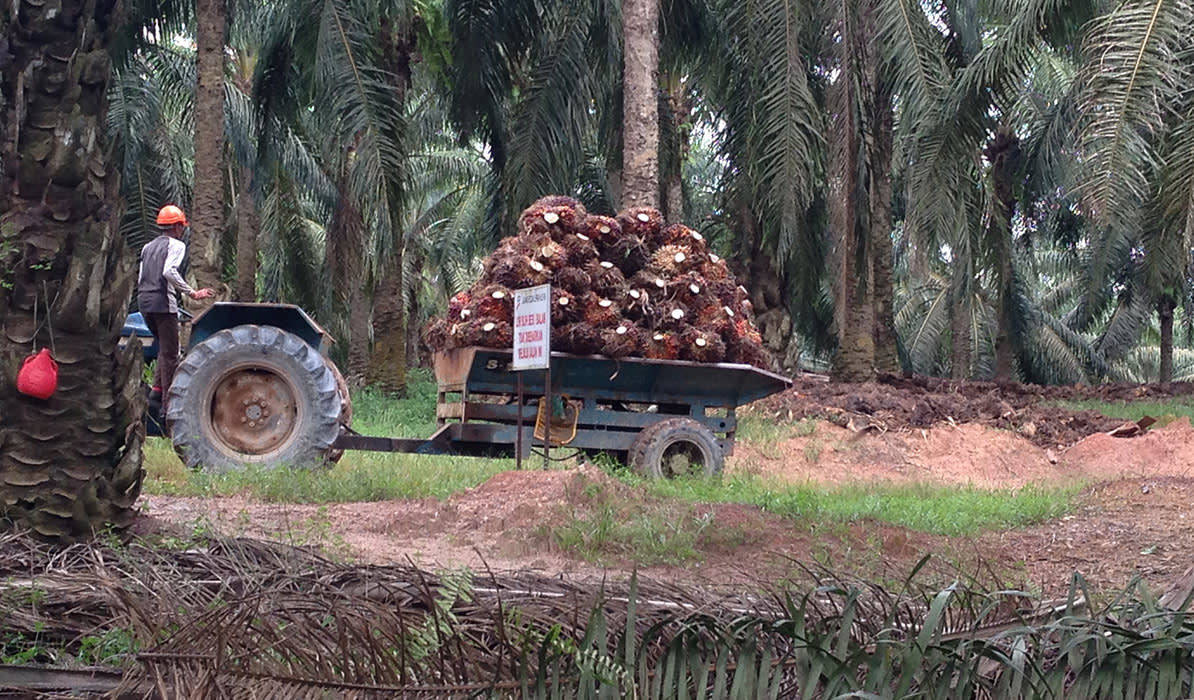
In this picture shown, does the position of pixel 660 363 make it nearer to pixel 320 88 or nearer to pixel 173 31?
pixel 320 88

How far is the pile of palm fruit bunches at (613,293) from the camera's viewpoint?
33.2 feet

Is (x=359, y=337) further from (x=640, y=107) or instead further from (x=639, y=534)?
(x=639, y=534)

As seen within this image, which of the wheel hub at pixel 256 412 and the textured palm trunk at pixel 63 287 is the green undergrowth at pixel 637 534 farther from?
the wheel hub at pixel 256 412

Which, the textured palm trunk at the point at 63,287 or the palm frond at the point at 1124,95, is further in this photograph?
the palm frond at the point at 1124,95

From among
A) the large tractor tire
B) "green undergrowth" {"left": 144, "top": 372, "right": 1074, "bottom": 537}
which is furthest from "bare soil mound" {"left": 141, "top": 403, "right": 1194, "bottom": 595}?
the large tractor tire

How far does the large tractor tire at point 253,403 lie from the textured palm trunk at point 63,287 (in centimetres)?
555

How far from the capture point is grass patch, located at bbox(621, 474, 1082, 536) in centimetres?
792

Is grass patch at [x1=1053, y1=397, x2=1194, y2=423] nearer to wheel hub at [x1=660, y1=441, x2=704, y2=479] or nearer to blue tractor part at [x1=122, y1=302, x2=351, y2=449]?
wheel hub at [x1=660, y1=441, x2=704, y2=479]

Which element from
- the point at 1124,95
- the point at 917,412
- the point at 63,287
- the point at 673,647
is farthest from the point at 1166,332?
the point at 673,647

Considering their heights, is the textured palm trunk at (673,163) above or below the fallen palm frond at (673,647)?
above

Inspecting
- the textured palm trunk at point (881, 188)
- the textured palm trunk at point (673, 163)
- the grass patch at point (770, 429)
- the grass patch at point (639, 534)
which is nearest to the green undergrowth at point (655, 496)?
the grass patch at point (639, 534)

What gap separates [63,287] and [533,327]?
5408 mm

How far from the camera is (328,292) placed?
27.4 m

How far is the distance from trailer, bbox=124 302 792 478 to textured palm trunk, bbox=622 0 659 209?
298 cm
